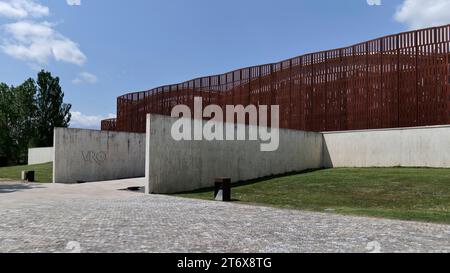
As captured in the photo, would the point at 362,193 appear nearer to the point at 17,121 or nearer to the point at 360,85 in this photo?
the point at 360,85

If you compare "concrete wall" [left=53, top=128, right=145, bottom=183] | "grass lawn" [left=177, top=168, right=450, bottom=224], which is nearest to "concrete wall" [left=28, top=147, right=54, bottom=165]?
"concrete wall" [left=53, top=128, right=145, bottom=183]

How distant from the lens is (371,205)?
14836 mm

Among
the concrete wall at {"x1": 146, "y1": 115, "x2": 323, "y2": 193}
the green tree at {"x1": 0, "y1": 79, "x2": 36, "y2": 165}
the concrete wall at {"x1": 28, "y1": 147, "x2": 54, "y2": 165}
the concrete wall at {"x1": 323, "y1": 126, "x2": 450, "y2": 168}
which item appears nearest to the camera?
the concrete wall at {"x1": 146, "y1": 115, "x2": 323, "y2": 193}

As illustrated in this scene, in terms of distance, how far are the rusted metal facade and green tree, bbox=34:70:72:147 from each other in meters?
32.1

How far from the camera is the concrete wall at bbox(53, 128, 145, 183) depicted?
25.9 metres

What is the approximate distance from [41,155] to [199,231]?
41.8 meters

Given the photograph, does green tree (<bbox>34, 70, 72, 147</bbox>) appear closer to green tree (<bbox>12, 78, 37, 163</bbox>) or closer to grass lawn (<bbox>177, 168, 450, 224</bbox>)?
green tree (<bbox>12, 78, 37, 163</bbox>)

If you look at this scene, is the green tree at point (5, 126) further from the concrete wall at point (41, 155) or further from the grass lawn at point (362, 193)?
the grass lawn at point (362, 193)

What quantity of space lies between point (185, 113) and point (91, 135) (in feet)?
40.2

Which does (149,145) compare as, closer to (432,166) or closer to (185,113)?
(432,166)

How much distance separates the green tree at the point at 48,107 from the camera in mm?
57938

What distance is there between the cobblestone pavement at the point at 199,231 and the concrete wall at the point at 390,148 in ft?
43.1

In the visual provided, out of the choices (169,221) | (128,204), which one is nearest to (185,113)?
(128,204)

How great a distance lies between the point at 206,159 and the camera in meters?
20.4
